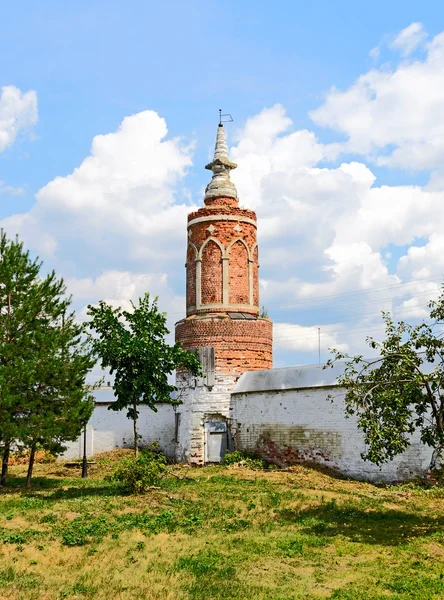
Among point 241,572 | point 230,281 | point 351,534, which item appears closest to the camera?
point 241,572

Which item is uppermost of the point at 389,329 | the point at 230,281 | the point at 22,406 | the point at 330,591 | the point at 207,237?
the point at 207,237

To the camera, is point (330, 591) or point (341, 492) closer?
point (330, 591)

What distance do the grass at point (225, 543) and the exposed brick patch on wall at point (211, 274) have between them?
1020 centimetres

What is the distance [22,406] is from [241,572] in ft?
33.5

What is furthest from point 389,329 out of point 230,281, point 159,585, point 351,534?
point 230,281

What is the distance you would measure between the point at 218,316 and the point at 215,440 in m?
5.19

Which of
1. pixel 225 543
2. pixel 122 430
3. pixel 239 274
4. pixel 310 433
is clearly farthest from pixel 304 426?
pixel 122 430

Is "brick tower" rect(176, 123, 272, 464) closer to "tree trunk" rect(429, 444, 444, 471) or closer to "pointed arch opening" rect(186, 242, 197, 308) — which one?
"pointed arch opening" rect(186, 242, 197, 308)

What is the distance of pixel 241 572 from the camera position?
31.2 feet

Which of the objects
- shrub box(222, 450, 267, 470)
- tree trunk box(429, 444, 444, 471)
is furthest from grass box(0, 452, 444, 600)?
shrub box(222, 450, 267, 470)

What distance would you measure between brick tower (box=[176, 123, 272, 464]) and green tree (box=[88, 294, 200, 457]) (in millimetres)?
4197

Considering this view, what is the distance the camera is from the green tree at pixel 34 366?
56.9 feet

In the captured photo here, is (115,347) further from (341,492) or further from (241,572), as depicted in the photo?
(241,572)

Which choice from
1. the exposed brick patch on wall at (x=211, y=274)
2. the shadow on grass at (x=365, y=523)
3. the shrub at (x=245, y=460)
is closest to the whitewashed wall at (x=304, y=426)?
the shrub at (x=245, y=460)
